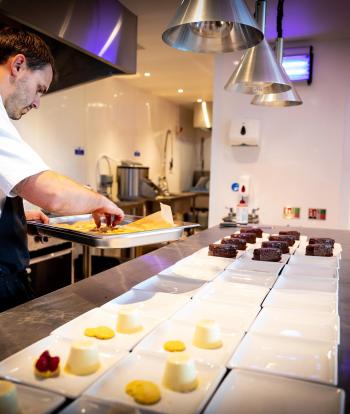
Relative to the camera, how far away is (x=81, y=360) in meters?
0.93

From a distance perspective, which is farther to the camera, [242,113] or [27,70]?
[242,113]

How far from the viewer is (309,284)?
1.64 metres

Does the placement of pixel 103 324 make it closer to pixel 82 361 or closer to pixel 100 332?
pixel 100 332

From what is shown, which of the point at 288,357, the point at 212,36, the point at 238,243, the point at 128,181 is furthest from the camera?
the point at 128,181

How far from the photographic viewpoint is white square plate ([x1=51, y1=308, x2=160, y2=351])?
1086 millimetres

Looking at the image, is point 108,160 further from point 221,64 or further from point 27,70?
point 27,70

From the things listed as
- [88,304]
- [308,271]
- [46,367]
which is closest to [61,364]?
[46,367]

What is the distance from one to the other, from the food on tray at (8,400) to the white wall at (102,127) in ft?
13.0

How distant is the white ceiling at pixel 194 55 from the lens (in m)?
3.20

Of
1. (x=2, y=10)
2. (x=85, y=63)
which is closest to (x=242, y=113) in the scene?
(x=85, y=63)

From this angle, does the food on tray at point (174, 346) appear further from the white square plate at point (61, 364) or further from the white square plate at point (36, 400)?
the white square plate at point (36, 400)

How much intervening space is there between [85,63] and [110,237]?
6.29 feet

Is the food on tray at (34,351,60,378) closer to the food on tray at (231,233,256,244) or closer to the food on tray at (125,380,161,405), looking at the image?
the food on tray at (125,380,161,405)

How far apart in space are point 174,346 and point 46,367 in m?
0.31
